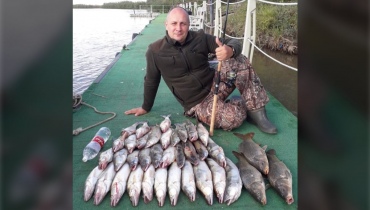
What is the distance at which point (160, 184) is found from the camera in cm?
255

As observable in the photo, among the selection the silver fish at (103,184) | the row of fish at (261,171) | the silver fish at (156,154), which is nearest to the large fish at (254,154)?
the row of fish at (261,171)

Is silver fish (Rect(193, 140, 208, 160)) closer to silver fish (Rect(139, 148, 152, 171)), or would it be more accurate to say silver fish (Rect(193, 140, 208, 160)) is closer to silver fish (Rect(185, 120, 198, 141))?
silver fish (Rect(185, 120, 198, 141))

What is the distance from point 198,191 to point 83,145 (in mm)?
1540

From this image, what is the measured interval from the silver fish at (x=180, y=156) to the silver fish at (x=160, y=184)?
0.16m

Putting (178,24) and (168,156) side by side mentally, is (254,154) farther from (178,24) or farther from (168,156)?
(178,24)

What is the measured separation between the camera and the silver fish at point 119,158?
9.37 feet

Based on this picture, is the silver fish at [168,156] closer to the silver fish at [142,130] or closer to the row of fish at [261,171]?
the silver fish at [142,130]

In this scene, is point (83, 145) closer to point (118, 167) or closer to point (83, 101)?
point (118, 167)

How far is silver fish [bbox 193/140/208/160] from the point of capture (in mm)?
2975

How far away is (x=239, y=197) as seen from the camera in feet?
8.19

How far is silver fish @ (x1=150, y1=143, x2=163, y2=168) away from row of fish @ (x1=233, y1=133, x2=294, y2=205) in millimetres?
741

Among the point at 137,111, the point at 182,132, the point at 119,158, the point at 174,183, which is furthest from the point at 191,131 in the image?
the point at 137,111

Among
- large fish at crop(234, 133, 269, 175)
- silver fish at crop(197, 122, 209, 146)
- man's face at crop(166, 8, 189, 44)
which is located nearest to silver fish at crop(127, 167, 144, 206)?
silver fish at crop(197, 122, 209, 146)
